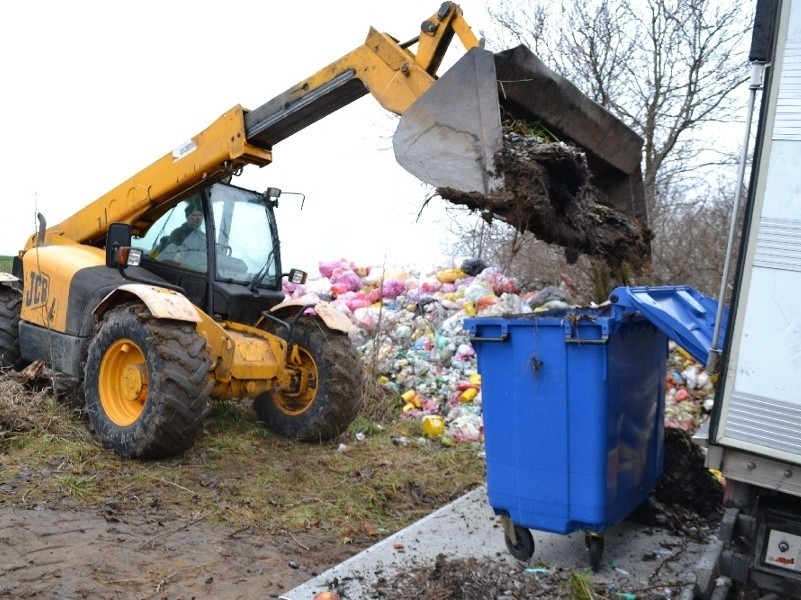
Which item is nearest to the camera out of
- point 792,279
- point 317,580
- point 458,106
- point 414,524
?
point 792,279

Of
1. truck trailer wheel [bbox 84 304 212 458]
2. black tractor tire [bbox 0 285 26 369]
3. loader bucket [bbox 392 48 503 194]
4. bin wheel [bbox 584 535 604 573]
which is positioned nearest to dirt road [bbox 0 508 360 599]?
truck trailer wheel [bbox 84 304 212 458]

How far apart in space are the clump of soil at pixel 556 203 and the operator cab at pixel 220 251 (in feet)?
8.73

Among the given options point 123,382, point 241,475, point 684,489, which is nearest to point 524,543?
point 684,489

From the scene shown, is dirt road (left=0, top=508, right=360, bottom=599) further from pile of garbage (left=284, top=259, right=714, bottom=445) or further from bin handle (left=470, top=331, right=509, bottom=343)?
pile of garbage (left=284, top=259, right=714, bottom=445)

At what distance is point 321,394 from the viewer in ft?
21.4

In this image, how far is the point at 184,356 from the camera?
17.6ft

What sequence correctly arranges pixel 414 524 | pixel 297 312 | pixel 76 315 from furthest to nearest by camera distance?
pixel 297 312 < pixel 76 315 < pixel 414 524

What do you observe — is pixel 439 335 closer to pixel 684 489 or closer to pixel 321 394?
pixel 321 394

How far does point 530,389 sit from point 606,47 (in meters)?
9.31

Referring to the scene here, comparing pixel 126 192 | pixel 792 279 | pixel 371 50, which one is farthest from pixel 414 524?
pixel 126 192

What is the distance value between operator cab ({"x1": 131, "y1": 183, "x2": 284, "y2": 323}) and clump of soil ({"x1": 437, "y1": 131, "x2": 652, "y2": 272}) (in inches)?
105

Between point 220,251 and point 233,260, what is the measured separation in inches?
6.2

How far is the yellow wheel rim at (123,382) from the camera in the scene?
18.6ft

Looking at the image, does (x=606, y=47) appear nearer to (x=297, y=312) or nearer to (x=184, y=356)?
(x=297, y=312)
